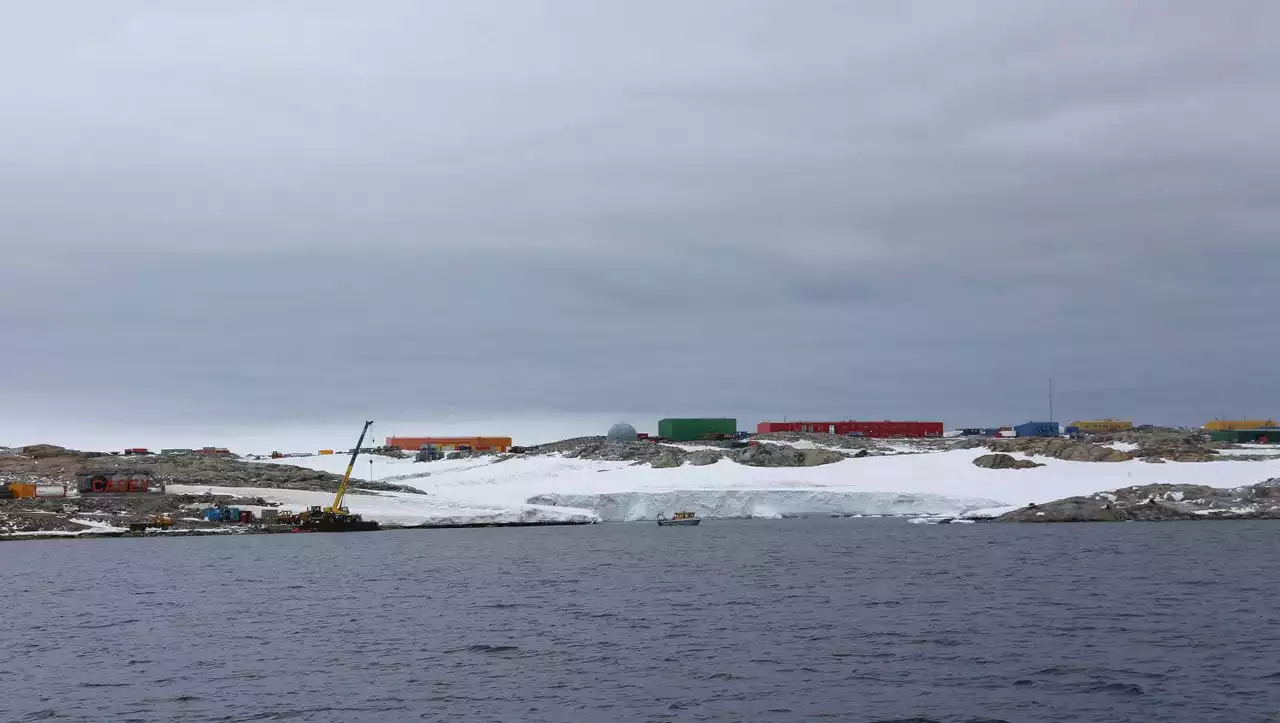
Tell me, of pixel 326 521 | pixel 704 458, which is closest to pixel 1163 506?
pixel 704 458

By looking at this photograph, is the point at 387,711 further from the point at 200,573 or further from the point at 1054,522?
the point at 1054,522

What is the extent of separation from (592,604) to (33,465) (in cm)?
12061

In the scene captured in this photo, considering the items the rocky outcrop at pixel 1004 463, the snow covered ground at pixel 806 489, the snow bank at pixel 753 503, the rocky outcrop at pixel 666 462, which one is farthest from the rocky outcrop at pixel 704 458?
the rocky outcrop at pixel 1004 463

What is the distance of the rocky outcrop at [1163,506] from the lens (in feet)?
346

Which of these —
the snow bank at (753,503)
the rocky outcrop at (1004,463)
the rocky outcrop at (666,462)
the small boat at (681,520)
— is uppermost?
the rocky outcrop at (666,462)

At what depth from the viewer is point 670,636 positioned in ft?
141

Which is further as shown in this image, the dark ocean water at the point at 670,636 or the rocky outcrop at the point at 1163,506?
the rocky outcrop at the point at 1163,506

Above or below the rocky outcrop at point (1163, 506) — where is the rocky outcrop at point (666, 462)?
above

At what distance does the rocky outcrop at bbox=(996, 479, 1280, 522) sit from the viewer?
105562 millimetres

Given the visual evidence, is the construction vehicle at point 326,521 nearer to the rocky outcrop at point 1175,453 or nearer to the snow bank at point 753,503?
the snow bank at point 753,503

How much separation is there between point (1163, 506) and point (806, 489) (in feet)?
114

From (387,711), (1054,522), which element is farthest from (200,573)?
(1054,522)

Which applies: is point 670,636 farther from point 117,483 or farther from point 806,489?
point 117,483

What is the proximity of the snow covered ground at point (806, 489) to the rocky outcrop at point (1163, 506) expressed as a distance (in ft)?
19.9
